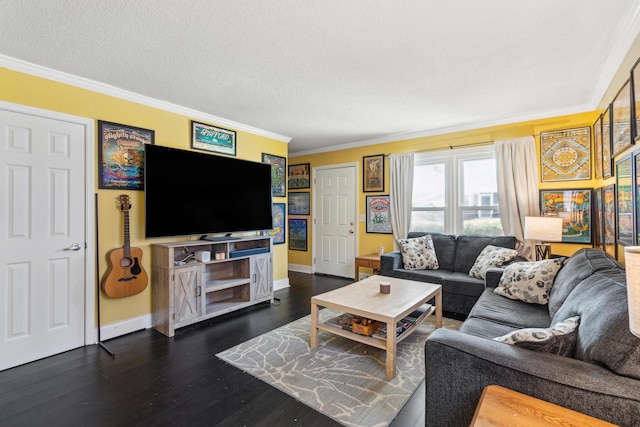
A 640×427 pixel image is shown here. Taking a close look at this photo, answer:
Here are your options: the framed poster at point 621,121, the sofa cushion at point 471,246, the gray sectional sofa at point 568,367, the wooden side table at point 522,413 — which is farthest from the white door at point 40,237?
the framed poster at point 621,121

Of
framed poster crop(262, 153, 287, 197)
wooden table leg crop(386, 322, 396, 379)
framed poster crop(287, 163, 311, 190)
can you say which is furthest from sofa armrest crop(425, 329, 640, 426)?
framed poster crop(287, 163, 311, 190)

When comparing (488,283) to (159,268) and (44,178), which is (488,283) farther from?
(44,178)

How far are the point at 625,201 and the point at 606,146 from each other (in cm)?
90

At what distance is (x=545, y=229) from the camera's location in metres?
3.17

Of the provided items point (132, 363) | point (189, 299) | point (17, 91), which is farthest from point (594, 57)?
point (17, 91)

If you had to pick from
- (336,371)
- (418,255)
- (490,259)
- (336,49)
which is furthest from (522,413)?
(418,255)

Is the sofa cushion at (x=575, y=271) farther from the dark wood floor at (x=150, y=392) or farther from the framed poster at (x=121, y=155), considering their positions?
the framed poster at (x=121, y=155)

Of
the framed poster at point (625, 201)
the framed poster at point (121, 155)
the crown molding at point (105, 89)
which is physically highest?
the crown molding at point (105, 89)

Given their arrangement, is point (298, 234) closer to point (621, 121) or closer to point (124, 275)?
point (124, 275)

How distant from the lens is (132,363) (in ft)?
7.89

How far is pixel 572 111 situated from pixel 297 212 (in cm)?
443

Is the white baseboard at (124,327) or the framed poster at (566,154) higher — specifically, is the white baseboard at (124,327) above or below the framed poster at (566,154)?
below

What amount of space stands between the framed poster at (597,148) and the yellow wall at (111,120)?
4437 mm

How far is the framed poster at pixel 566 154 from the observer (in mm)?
3422
